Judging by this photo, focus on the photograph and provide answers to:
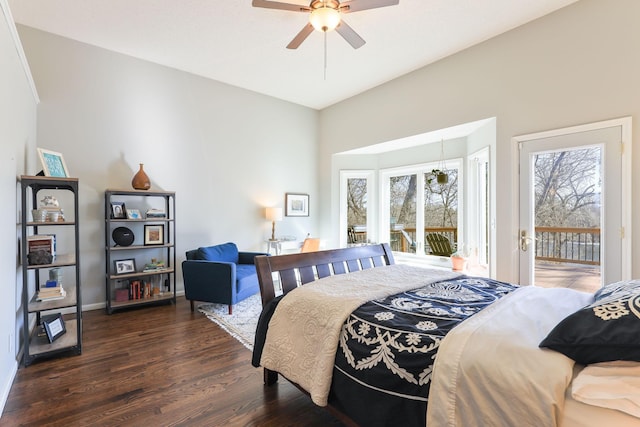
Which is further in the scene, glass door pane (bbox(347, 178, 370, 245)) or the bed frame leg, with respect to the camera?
glass door pane (bbox(347, 178, 370, 245))

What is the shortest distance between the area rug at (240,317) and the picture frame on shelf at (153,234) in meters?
1.05

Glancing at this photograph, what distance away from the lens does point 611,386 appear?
0.94 metres

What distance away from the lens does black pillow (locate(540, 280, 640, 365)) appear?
3.18 ft

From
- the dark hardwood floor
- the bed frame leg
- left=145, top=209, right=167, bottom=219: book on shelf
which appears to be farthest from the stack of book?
the bed frame leg

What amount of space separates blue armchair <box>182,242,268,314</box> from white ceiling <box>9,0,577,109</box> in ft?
8.55

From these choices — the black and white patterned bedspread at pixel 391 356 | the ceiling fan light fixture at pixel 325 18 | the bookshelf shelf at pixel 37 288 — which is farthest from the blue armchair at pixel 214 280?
the ceiling fan light fixture at pixel 325 18

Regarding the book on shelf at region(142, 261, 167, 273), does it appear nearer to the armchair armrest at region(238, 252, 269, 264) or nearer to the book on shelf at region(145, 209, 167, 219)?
the book on shelf at region(145, 209, 167, 219)

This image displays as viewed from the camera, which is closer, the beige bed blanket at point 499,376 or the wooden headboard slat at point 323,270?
the beige bed blanket at point 499,376

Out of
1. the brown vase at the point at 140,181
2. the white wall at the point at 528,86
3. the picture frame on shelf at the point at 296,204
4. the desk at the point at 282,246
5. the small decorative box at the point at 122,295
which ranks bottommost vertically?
the small decorative box at the point at 122,295

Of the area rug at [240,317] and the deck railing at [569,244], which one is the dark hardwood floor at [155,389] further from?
the deck railing at [569,244]

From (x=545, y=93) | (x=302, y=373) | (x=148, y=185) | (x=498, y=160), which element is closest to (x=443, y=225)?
(x=498, y=160)

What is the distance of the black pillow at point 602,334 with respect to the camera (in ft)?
3.18

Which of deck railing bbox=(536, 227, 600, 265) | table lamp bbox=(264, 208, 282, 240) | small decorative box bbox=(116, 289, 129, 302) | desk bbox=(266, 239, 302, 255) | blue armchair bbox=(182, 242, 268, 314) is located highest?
table lamp bbox=(264, 208, 282, 240)

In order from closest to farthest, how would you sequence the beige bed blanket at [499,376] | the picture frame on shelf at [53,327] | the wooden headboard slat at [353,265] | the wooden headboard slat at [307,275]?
the beige bed blanket at [499,376], the wooden headboard slat at [307,275], the wooden headboard slat at [353,265], the picture frame on shelf at [53,327]
